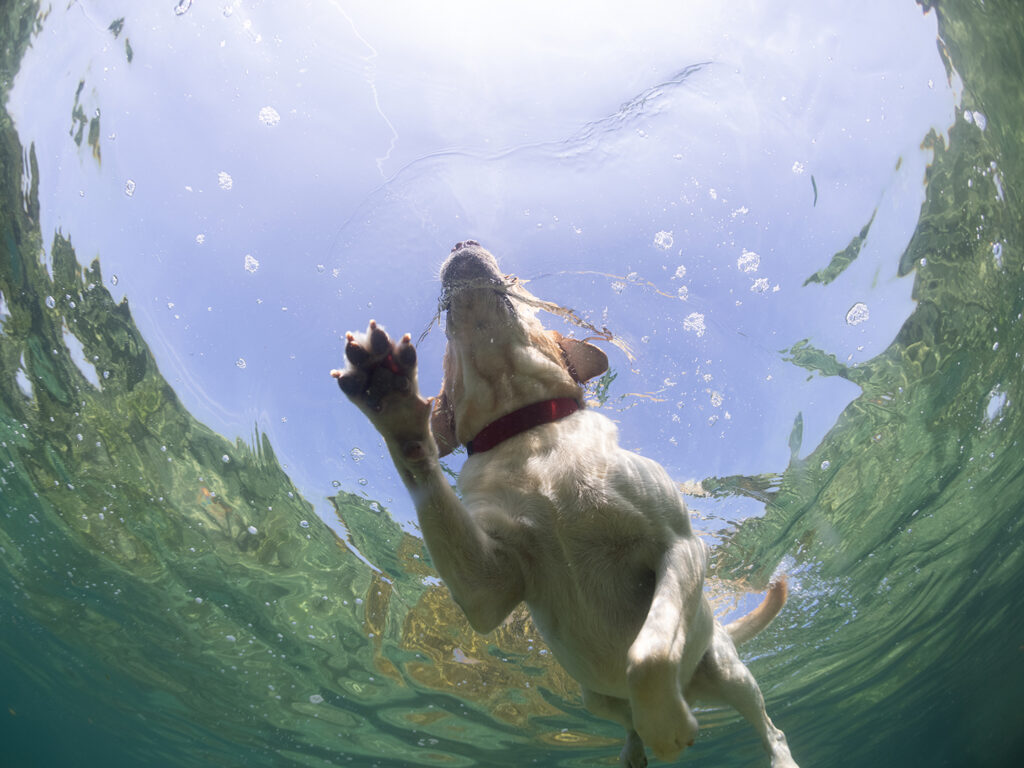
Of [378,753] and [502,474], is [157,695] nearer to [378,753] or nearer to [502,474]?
[378,753]

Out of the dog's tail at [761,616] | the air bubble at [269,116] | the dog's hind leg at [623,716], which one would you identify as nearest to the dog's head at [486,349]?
the dog's hind leg at [623,716]

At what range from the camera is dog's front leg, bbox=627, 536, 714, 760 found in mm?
2373

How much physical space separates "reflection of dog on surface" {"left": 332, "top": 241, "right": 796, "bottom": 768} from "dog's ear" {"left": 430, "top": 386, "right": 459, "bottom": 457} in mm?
12

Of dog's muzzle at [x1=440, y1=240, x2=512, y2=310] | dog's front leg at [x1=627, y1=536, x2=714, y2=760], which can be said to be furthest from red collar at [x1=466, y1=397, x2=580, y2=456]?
dog's front leg at [x1=627, y1=536, x2=714, y2=760]

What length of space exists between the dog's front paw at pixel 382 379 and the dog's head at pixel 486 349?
97cm

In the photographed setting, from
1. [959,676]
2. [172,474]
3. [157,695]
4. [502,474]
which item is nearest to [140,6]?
[502,474]

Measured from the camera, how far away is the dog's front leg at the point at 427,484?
2326 mm

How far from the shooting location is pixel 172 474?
7.88m

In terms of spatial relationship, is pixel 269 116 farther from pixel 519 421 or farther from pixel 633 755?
pixel 633 755

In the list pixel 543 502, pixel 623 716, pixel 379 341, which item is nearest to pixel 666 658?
pixel 543 502

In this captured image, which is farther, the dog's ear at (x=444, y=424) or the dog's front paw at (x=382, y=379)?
the dog's ear at (x=444, y=424)

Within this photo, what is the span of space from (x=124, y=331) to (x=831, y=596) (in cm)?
1115

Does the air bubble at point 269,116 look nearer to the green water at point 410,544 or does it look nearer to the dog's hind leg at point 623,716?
the green water at point 410,544

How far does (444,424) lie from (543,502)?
988 millimetres
